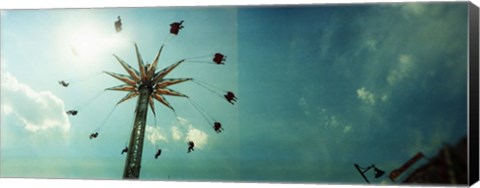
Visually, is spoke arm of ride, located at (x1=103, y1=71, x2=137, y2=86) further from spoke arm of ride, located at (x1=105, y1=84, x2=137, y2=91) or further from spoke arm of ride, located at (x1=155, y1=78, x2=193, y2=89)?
spoke arm of ride, located at (x1=155, y1=78, x2=193, y2=89)

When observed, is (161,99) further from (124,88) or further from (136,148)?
(136,148)

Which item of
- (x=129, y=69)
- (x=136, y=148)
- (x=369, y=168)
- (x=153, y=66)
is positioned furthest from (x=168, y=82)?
(x=369, y=168)

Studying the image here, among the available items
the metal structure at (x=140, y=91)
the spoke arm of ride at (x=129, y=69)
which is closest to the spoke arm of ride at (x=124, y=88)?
the metal structure at (x=140, y=91)

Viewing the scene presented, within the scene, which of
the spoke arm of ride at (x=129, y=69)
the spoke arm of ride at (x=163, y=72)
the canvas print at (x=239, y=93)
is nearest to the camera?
the canvas print at (x=239, y=93)

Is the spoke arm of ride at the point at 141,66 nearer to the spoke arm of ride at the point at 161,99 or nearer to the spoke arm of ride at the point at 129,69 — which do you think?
the spoke arm of ride at the point at 129,69

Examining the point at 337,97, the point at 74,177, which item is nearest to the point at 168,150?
the point at 74,177

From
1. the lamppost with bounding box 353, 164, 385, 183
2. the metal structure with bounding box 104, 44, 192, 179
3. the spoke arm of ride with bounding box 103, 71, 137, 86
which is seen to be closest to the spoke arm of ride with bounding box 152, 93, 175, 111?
the metal structure with bounding box 104, 44, 192, 179
